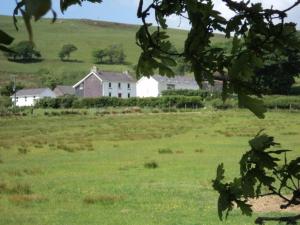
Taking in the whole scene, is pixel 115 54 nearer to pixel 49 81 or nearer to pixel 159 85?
pixel 49 81

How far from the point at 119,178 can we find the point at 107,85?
89801 millimetres

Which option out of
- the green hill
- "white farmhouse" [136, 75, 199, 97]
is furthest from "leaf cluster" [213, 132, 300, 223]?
the green hill

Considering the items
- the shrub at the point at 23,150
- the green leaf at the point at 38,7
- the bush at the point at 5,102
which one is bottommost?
the shrub at the point at 23,150

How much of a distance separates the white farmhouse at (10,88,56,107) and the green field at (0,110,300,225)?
235 feet

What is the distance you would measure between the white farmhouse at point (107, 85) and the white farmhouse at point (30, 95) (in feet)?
25.6

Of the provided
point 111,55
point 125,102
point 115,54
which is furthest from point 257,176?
point 111,55

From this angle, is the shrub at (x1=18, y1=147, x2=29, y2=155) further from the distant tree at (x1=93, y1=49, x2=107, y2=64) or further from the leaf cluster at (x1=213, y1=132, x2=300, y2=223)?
the distant tree at (x1=93, y1=49, x2=107, y2=64)

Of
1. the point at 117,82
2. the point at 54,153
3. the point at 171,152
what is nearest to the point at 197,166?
the point at 171,152

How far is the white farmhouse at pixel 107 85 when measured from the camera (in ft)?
356

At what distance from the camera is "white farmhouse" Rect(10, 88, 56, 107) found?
115412 millimetres

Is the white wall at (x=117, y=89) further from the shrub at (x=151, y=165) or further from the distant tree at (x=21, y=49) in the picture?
the distant tree at (x=21, y=49)

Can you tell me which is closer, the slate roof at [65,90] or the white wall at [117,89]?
the white wall at [117,89]

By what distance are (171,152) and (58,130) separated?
2296 cm

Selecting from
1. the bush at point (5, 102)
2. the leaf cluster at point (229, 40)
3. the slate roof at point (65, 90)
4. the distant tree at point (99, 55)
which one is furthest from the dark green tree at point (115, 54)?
the leaf cluster at point (229, 40)
